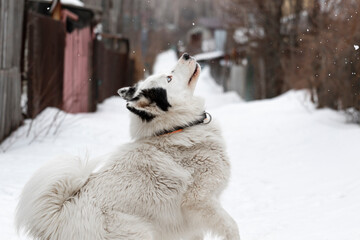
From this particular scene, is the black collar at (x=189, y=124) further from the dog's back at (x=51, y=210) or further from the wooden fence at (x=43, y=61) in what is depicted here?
the wooden fence at (x=43, y=61)

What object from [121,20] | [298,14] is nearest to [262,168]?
[298,14]

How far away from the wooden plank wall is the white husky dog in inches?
172

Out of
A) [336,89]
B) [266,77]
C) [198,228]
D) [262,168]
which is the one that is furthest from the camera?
[266,77]

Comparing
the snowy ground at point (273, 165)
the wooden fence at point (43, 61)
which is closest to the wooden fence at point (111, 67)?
the snowy ground at point (273, 165)

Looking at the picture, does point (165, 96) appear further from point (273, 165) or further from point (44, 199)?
point (273, 165)

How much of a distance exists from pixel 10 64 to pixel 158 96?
4934mm

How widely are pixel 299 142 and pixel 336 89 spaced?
2.05 m

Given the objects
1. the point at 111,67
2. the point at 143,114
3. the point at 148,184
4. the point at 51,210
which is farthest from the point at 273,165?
the point at 111,67

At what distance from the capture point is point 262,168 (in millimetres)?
7520

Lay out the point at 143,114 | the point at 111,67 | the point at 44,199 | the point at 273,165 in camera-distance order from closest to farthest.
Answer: the point at 44,199, the point at 143,114, the point at 273,165, the point at 111,67

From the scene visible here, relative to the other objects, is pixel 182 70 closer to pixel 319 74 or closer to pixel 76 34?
pixel 319 74

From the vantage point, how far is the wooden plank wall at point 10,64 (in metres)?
6.90

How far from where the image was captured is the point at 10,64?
724 cm

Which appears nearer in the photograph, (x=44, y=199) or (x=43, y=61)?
(x=44, y=199)
